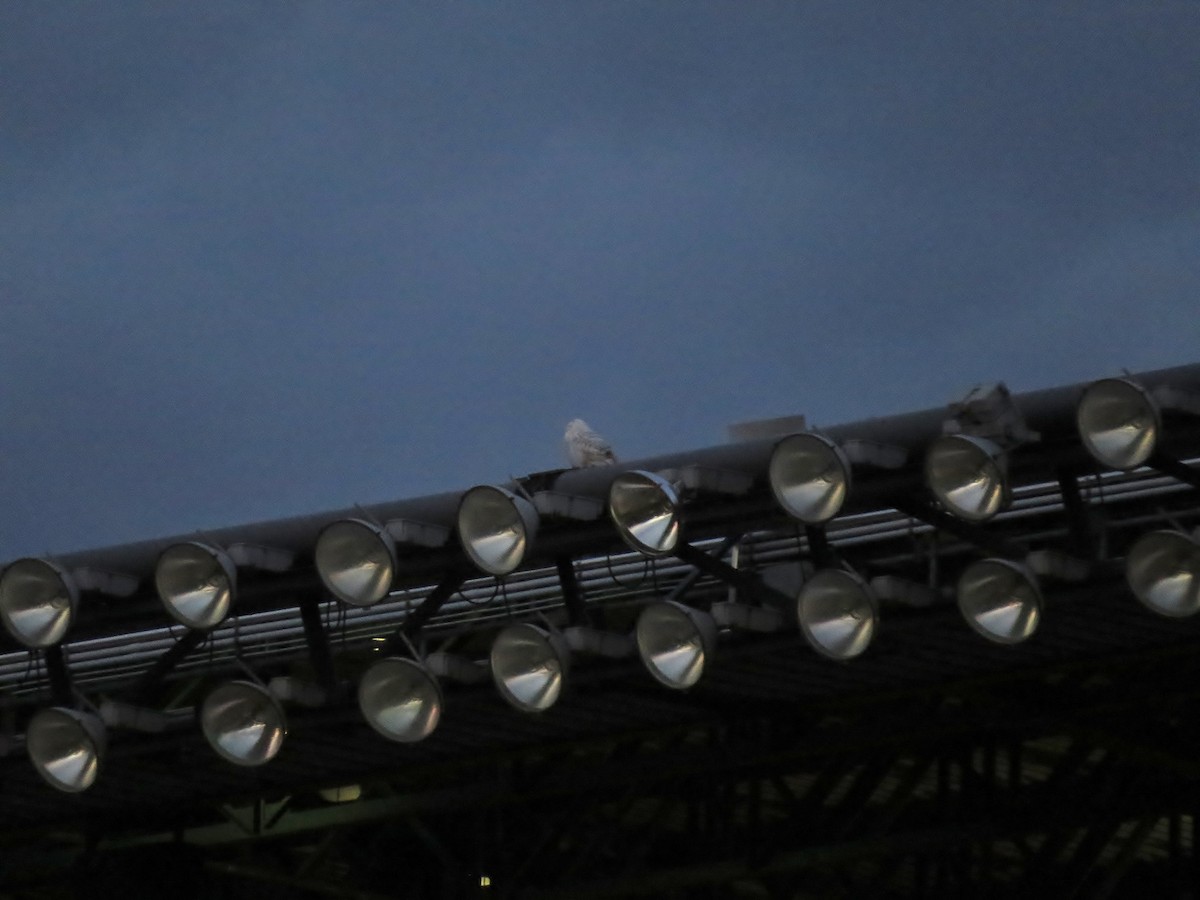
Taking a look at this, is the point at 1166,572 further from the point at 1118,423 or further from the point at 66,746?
the point at 66,746

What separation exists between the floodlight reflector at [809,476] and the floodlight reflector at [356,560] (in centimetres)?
208

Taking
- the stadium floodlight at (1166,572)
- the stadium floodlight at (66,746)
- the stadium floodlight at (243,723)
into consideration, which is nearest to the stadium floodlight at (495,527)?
the stadium floodlight at (243,723)

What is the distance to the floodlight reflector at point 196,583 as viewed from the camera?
11.5m

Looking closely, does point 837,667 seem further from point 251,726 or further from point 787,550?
point 251,726

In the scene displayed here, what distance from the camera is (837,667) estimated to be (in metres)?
12.7

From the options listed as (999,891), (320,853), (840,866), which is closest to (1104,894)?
(999,891)

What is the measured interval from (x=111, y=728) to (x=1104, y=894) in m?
7.33

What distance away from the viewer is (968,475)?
10.1 meters

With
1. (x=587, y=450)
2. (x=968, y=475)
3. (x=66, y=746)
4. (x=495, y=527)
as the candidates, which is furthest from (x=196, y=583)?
(x=968, y=475)

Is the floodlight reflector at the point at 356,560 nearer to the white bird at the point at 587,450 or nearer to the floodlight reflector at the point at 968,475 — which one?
the white bird at the point at 587,450

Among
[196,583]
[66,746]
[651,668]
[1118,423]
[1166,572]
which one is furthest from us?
[66,746]

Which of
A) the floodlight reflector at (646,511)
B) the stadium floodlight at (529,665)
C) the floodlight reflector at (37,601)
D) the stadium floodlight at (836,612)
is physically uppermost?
the floodlight reflector at (37,601)

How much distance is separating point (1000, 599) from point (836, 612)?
0.80m

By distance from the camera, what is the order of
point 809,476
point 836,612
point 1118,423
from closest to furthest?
point 1118,423, point 809,476, point 836,612
